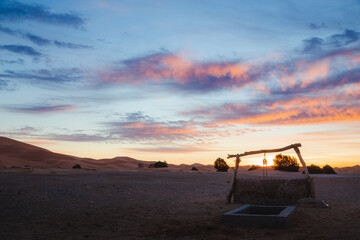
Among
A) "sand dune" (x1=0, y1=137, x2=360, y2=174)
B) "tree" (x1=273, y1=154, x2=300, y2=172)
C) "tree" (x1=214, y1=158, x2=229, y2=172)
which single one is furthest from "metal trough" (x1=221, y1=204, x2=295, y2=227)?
"tree" (x1=214, y1=158, x2=229, y2=172)

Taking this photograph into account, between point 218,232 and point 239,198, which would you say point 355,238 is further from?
point 239,198

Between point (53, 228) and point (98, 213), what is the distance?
7.54ft

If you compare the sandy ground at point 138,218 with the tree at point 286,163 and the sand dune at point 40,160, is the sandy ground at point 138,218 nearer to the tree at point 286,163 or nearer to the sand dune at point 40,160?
the tree at point 286,163

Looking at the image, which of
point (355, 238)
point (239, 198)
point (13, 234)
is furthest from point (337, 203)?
point (13, 234)

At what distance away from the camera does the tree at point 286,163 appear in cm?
3897

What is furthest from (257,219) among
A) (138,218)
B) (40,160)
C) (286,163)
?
(40,160)

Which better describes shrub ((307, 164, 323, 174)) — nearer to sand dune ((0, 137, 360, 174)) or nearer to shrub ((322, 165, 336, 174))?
shrub ((322, 165, 336, 174))

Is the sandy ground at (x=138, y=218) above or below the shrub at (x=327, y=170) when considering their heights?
below

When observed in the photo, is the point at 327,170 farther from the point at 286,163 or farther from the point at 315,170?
the point at 286,163

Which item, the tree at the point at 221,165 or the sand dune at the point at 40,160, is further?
the tree at the point at 221,165

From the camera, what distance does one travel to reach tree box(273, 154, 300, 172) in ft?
128

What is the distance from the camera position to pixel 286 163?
39.5 meters

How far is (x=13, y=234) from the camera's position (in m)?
8.07

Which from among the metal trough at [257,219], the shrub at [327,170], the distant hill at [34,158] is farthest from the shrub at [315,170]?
the metal trough at [257,219]
